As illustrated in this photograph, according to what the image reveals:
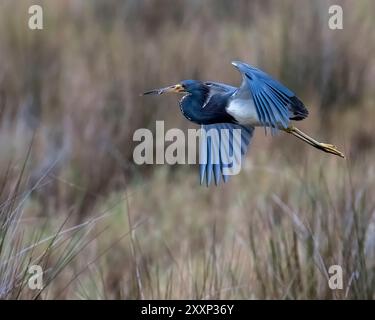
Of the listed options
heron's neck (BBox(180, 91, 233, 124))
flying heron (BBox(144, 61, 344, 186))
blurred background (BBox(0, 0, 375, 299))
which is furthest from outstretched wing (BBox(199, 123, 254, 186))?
blurred background (BBox(0, 0, 375, 299))

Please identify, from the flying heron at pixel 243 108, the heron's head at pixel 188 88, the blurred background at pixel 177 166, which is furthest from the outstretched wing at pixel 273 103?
the blurred background at pixel 177 166

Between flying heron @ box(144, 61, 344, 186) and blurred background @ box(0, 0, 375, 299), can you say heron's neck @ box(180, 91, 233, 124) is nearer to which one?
flying heron @ box(144, 61, 344, 186)

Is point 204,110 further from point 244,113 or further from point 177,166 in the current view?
point 177,166

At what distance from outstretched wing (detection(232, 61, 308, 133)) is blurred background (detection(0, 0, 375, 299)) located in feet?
2.52

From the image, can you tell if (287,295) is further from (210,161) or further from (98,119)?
(98,119)

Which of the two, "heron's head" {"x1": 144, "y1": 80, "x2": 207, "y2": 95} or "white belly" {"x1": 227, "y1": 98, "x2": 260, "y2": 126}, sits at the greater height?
"heron's head" {"x1": 144, "y1": 80, "x2": 207, "y2": 95}

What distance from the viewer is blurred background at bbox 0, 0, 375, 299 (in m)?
4.05

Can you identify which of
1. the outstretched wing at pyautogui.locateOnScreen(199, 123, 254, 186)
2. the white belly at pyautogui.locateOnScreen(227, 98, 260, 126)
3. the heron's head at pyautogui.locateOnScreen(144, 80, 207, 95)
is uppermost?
the heron's head at pyautogui.locateOnScreen(144, 80, 207, 95)

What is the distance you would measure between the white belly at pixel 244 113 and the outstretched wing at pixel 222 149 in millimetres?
138

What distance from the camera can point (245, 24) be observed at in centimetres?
740

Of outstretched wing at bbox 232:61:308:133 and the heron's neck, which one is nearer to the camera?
outstretched wing at bbox 232:61:308:133

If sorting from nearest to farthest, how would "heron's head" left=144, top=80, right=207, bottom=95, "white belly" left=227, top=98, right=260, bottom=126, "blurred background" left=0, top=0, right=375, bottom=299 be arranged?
"white belly" left=227, top=98, right=260, bottom=126
"heron's head" left=144, top=80, right=207, bottom=95
"blurred background" left=0, top=0, right=375, bottom=299

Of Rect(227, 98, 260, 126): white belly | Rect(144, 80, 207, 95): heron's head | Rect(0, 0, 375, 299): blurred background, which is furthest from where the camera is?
Rect(0, 0, 375, 299): blurred background

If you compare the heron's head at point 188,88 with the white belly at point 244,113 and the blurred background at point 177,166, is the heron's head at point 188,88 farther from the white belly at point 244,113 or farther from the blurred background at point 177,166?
the blurred background at point 177,166
